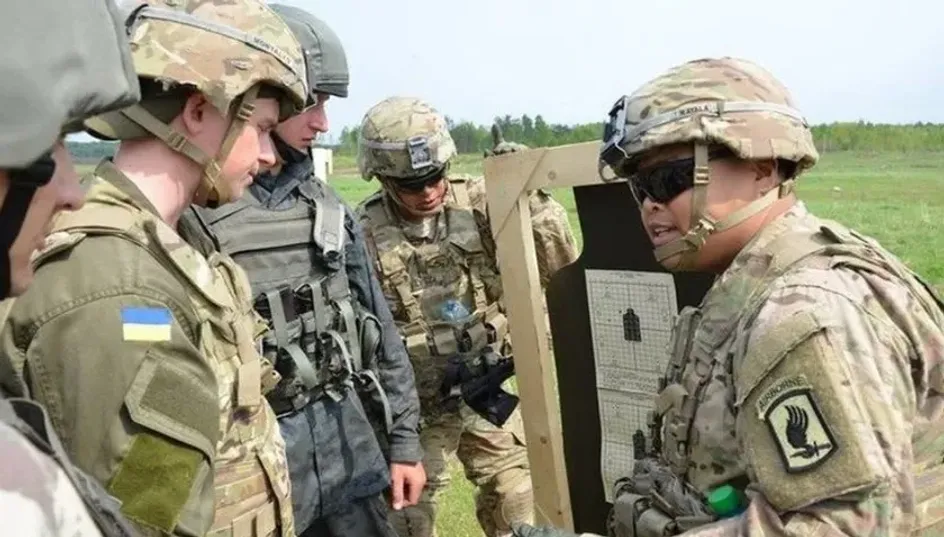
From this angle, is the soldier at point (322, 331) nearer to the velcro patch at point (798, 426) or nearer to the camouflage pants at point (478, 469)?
the camouflage pants at point (478, 469)

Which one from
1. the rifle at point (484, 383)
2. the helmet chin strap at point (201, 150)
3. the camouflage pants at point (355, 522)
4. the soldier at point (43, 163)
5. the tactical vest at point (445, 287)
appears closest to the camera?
the soldier at point (43, 163)

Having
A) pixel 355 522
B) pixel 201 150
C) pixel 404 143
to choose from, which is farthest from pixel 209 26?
pixel 404 143

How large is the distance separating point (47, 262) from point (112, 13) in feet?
2.97

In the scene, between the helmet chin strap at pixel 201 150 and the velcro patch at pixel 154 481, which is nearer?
the velcro patch at pixel 154 481

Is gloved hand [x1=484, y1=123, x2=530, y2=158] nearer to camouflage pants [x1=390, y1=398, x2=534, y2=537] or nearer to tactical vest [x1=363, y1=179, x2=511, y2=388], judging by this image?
tactical vest [x1=363, y1=179, x2=511, y2=388]

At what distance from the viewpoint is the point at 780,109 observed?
253cm

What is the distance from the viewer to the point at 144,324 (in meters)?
2.14

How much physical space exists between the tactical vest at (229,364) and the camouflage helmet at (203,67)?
20 cm

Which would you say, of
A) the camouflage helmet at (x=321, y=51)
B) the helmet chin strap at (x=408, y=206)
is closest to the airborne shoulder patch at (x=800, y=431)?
the camouflage helmet at (x=321, y=51)

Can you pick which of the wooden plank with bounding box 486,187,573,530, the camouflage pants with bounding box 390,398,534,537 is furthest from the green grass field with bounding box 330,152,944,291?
the camouflage pants with bounding box 390,398,534,537

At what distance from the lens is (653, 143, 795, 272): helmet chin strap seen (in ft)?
8.22

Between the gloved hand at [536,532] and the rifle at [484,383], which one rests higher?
the gloved hand at [536,532]

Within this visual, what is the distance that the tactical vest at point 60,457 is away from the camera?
1.36 m

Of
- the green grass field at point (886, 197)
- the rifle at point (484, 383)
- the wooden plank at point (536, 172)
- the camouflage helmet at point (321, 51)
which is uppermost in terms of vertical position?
the camouflage helmet at point (321, 51)
